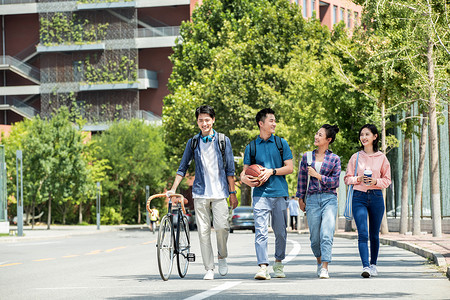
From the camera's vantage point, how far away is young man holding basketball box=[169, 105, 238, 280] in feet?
38.3

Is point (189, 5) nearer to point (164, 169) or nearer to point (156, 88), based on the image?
point (156, 88)

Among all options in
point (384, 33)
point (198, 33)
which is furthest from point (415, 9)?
point (198, 33)

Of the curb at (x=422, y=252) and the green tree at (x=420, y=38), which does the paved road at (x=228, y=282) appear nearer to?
the curb at (x=422, y=252)

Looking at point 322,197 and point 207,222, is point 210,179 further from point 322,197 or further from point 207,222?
point 322,197

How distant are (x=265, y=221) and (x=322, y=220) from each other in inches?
29.4

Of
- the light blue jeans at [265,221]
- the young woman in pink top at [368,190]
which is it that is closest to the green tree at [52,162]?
the young woman in pink top at [368,190]

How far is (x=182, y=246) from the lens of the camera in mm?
12383

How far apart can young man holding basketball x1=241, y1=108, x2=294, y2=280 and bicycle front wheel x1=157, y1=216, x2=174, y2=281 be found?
1165 mm

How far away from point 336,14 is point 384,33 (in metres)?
63.4

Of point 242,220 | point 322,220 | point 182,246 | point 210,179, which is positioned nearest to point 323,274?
point 322,220

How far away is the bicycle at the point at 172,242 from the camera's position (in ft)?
38.3

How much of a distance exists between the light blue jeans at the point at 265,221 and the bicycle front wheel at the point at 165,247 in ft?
3.89

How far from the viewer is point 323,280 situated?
37.6 feet

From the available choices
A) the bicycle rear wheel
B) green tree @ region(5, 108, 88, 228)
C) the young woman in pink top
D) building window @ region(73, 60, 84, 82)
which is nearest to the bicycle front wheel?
the bicycle rear wheel
